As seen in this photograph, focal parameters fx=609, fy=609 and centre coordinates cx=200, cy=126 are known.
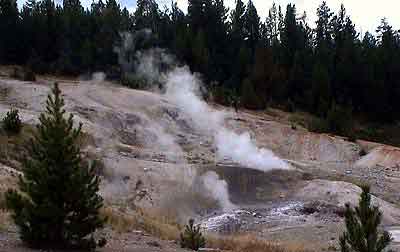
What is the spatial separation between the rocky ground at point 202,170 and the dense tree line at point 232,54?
20.4 ft

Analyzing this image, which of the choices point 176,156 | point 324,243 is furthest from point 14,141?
point 324,243

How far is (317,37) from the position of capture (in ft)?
231

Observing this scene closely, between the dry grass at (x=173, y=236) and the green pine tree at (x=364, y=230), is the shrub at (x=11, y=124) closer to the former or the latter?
the dry grass at (x=173, y=236)

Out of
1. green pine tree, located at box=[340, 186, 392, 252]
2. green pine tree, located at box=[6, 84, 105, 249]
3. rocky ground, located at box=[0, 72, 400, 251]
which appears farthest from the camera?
rocky ground, located at box=[0, 72, 400, 251]

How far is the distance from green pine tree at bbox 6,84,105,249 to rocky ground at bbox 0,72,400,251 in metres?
0.56

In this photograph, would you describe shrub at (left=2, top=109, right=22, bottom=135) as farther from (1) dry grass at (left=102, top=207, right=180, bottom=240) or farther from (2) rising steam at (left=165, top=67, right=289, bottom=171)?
(2) rising steam at (left=165, top=67, right=289, bottom=171)

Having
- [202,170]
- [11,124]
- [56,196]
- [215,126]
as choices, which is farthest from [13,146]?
[215,126]

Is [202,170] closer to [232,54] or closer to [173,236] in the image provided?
[173,236]

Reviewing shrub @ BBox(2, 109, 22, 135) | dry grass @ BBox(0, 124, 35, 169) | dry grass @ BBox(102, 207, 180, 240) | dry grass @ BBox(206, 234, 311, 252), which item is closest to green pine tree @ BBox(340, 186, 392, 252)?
dry grass @ BBox(206, 234, 311, 252)

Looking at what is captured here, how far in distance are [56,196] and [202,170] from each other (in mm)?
16738

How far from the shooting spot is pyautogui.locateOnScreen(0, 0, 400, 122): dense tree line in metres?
46.8

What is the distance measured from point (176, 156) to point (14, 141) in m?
7.91

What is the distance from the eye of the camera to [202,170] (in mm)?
26906

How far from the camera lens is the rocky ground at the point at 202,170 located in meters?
20.4
